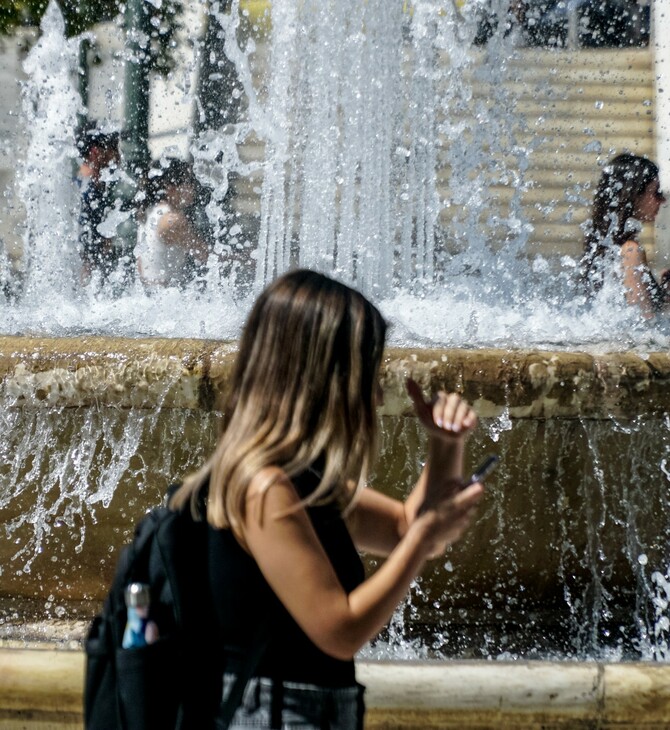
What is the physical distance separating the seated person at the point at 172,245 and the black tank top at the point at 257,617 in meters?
5.08

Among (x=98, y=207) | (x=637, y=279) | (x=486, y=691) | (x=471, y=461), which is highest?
(x=98, y=207)

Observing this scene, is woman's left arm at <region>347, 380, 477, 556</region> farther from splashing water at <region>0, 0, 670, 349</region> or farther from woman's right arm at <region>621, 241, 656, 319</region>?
woman's right arm at <region>621, 241, 656, 319</region>

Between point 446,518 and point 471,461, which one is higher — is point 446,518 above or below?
above

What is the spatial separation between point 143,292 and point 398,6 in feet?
9.73

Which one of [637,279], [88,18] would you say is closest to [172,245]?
[637,279]

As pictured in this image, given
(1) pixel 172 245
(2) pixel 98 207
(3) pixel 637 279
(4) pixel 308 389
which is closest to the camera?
(4) pixel 308 389

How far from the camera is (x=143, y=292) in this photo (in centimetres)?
646

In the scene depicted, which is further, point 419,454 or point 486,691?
point 419,454

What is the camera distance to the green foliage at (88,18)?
9.61m

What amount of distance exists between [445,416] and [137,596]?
517 millimetres

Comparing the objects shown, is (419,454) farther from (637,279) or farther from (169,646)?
(637,279)

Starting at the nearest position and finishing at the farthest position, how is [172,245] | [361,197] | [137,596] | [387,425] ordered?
[137,596], [387,425], [172,245], [361,197]

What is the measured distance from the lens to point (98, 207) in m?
8.05

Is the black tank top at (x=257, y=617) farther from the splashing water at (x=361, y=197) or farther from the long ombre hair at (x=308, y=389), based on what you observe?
the splashing water at (x=361, y=197)
